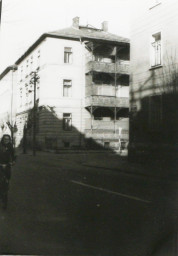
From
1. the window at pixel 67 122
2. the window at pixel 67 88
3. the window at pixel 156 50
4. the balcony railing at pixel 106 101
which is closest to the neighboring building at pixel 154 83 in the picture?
the window at pixel 156 50

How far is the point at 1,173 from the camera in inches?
302

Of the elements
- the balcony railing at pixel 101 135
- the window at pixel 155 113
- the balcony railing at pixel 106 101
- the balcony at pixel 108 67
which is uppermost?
the balcony at pixel 108 67

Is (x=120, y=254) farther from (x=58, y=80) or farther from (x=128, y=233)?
(x=58, y=80)

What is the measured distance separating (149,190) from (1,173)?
4.14 metres

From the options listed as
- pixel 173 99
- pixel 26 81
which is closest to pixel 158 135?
pixel 173 99

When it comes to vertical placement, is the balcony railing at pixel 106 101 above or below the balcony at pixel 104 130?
above

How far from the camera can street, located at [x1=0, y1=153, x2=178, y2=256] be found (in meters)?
4.82

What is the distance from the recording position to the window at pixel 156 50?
1616cm

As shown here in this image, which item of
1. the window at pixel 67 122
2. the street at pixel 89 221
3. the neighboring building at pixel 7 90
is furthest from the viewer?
the window at pixel 67 122

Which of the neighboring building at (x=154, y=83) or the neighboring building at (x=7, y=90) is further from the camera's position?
the neighboring building at (x=154, y=83)

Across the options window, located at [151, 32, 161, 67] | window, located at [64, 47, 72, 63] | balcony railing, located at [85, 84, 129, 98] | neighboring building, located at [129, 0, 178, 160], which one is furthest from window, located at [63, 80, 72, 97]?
window, located at [151, 32, 161, 67]

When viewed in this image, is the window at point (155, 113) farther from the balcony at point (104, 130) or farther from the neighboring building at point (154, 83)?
the balcony at point (104, 130)

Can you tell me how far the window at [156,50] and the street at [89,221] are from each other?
7595 millimetres

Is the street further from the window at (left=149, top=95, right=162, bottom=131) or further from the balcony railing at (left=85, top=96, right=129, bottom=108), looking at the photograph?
the balcony railing at (left=85, top=96, right=129, bottom=108)
